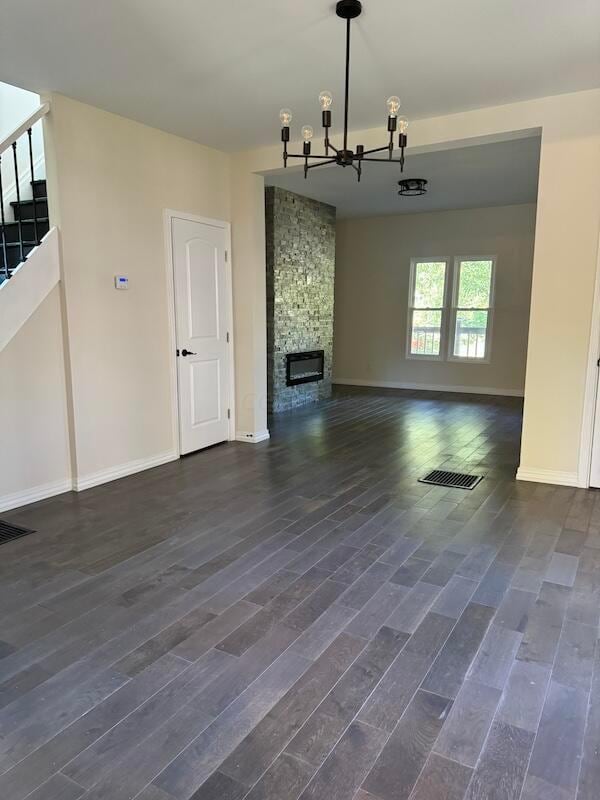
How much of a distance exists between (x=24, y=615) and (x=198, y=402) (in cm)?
289

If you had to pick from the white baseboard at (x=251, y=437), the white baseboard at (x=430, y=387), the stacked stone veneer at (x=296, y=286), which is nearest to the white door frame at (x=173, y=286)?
the white baseboard at (x=251, y=437)

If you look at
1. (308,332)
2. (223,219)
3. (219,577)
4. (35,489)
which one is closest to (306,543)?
(219,577)

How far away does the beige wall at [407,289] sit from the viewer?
8125 mm

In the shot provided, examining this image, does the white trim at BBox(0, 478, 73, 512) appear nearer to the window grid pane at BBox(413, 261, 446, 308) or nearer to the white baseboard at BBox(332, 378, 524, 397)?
the white baseboard at BBox(332, 378, 524, 397)

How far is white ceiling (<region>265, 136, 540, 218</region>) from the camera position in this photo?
520 centimetres

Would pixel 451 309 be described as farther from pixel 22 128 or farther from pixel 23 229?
pixel 22 128

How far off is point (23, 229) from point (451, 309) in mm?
6409

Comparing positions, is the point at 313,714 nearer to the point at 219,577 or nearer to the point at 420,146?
the point at 219,577

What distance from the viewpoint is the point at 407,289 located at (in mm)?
8977

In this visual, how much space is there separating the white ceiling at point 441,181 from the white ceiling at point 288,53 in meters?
1.06

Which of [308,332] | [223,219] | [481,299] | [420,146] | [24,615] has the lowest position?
[24,615]

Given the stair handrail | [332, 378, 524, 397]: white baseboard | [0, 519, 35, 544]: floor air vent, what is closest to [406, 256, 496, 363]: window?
[332, 378, 524, 397]: white baseboard

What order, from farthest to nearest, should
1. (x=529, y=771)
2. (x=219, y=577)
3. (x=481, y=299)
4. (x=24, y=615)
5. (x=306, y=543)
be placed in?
(x=481, y=299), (x=306, y=543), (x=219, y=577), (x=24, y=615), (x=529, y=771)

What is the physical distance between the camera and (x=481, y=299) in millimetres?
8445
